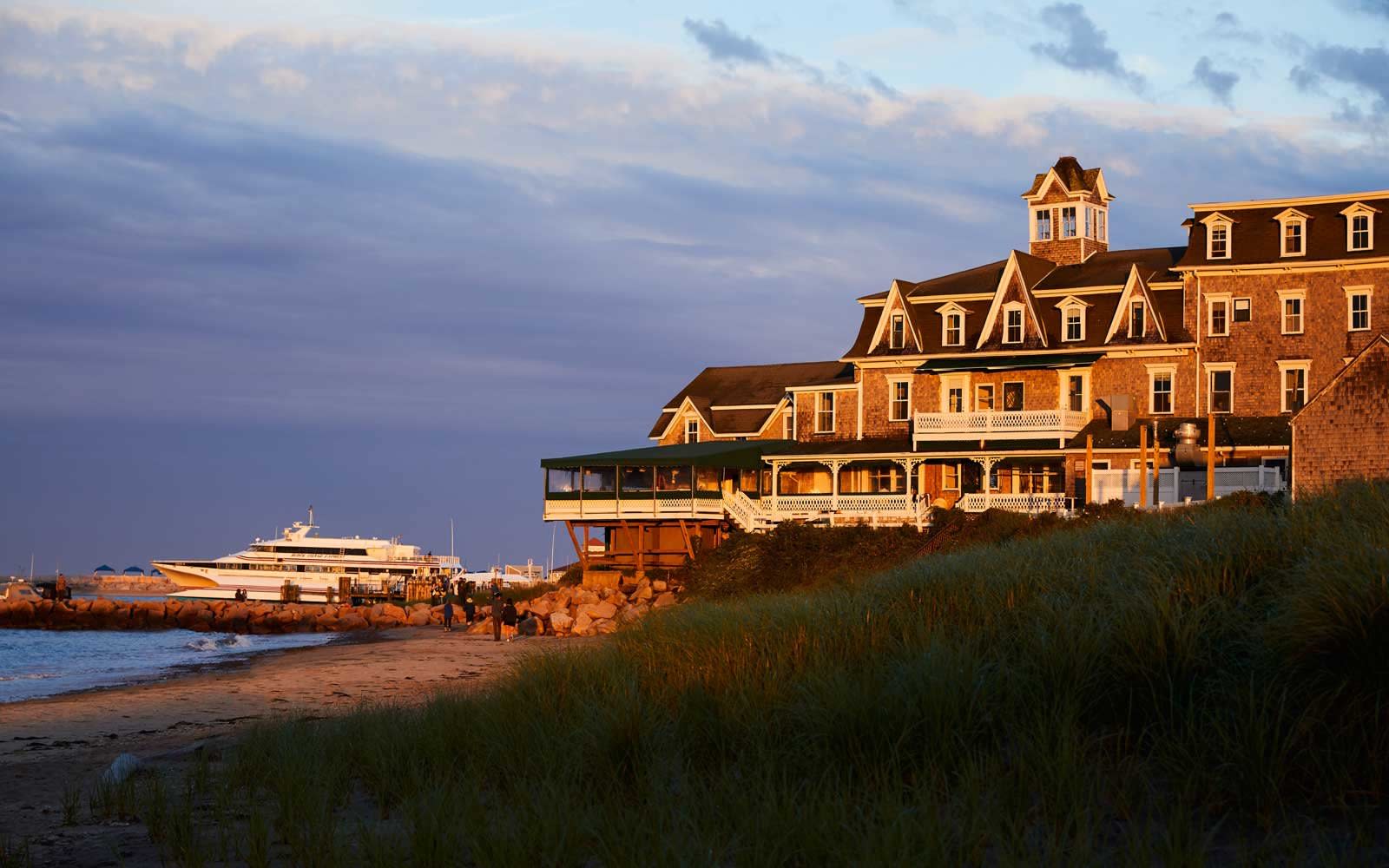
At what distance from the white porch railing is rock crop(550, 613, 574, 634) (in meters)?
12.9

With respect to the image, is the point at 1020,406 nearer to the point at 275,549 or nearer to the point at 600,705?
the point at 600,705

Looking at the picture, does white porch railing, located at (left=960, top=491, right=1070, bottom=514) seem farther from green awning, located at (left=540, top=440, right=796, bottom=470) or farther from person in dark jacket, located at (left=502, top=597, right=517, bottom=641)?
person in dark jacket, located at (left=502, top=597, right=517, bottom=641)

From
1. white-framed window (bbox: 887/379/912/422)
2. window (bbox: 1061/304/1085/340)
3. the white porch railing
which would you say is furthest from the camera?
white-framed window (bbox: 887/379/912/422)

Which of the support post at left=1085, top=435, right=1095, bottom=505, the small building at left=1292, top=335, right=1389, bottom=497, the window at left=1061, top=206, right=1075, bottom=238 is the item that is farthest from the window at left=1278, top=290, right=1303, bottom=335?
the small building at left=1292, top=335, right=1389, bottom=497

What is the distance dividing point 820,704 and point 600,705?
1.95 metres

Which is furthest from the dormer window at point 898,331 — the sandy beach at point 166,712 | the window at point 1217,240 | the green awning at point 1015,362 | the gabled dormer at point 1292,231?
the sandy beach at point 166,712

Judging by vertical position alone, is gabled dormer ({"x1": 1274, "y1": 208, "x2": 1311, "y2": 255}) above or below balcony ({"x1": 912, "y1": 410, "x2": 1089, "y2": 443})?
above

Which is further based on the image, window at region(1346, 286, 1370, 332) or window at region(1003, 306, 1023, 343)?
window at region(1003, 306, 1023, 343)

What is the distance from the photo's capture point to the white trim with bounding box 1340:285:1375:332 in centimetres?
4328

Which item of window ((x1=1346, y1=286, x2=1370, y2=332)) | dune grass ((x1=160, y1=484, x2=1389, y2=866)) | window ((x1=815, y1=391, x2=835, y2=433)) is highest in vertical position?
window ((x1=1346, y1=286, x2=1370, y2=332))

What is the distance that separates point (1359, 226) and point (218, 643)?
39.3 metres

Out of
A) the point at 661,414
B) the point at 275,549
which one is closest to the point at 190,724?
the point at 661,414

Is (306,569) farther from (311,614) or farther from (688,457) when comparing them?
(688,457)

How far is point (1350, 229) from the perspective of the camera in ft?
144
